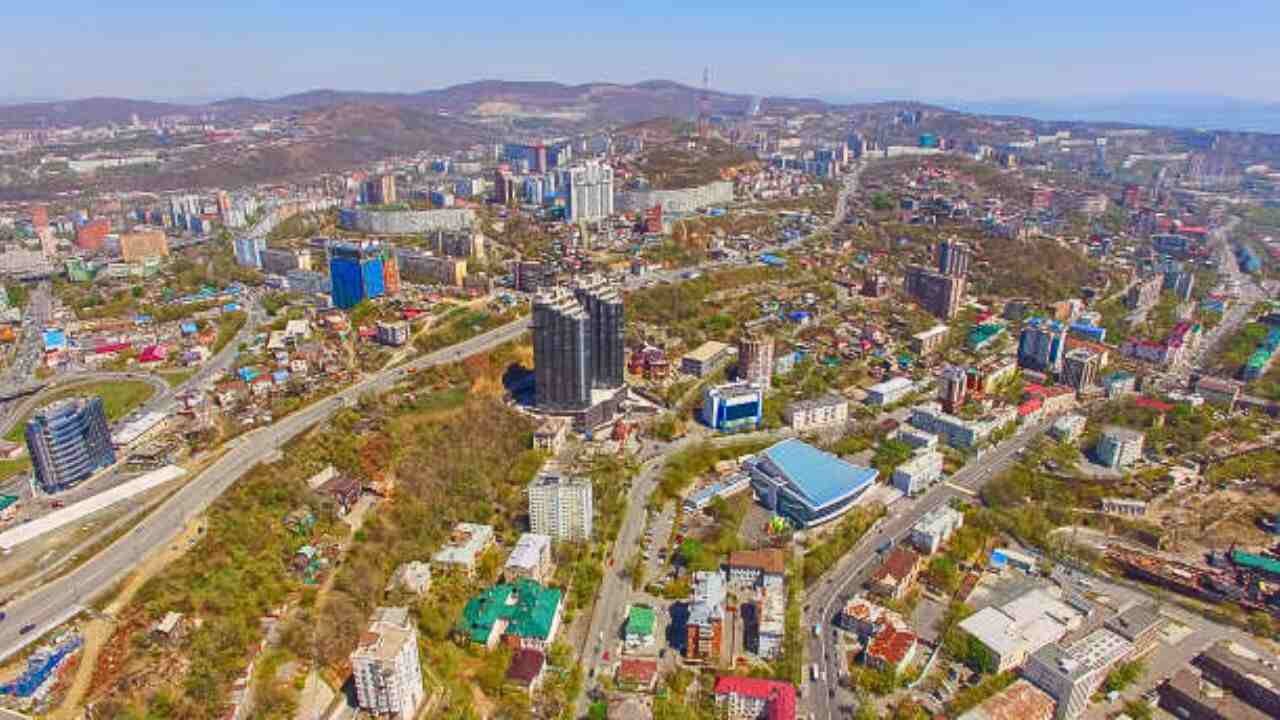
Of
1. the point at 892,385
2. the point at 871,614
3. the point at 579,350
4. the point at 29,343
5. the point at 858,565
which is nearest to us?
the point at 871,614

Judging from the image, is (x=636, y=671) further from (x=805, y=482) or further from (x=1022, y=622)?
(x=1022, y=622)

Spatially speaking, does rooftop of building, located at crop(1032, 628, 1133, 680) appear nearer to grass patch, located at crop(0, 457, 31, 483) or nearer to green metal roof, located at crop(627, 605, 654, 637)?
green metal roof, located at crop(627, 605, 654, 637)

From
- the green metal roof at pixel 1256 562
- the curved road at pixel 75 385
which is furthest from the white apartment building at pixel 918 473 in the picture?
the curved road at pixel 75 385

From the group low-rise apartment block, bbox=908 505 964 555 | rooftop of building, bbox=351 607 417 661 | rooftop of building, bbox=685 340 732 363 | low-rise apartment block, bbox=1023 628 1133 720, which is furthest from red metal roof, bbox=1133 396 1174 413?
rooftop of building, bbox=351 607 417 661

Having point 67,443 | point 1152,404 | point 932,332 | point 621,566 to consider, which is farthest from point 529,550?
point 1152,404

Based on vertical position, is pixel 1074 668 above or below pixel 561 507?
below

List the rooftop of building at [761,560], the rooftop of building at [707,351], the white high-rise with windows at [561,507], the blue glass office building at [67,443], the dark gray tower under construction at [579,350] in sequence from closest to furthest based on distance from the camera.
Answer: the rooftop of building at [761,560], the blue glass office building at [67,443], the white high-rise with windows at [561,507], the dark gray tower under construction at [579,350], the rooftop of building at [707,351]

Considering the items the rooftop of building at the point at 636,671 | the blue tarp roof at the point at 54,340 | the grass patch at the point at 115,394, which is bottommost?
the rooftop of building at the point at 636,671

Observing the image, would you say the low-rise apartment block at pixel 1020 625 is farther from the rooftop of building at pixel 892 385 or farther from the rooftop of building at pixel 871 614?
the rooftop of building at pixel 892 385
